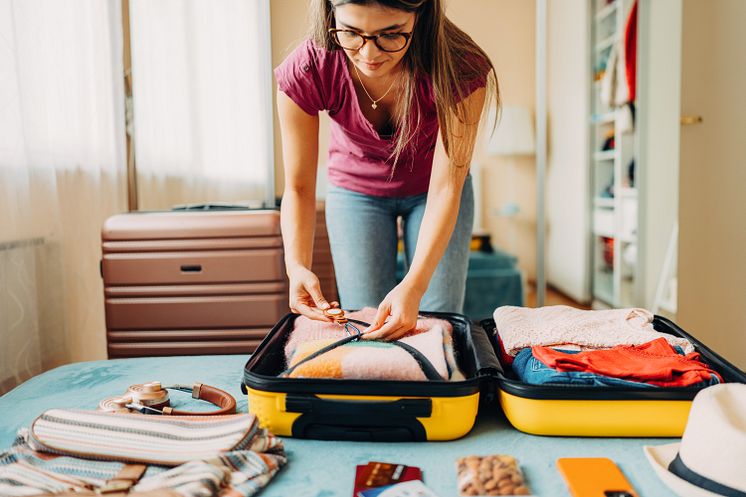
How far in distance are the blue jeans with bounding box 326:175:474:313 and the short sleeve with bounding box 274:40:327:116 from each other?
30 cm

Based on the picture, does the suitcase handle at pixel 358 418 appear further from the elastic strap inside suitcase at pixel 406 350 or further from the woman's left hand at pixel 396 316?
the woman's left hand at pixel 396 316

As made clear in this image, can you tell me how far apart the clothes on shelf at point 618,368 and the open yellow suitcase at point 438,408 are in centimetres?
2

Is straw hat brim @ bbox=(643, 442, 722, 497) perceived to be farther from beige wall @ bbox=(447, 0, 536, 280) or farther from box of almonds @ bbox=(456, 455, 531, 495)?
beige wall @ bbox=(447, 0, 536, 280)

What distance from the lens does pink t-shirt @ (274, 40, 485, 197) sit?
3.85 ft

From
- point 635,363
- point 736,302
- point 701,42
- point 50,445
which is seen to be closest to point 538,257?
point 736,302

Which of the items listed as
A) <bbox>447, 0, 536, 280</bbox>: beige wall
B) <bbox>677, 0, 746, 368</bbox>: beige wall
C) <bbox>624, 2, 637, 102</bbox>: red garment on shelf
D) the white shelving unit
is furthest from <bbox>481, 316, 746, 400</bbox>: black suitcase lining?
<bbox>624, 2, 637, 102</bbox>: red garment on shelf

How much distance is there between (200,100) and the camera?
271cm

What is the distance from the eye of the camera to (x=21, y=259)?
1.60 m

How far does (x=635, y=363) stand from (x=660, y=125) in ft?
8.12

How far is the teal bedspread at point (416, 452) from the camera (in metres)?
0.70

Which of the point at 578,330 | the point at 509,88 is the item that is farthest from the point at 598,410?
the point at 509,88

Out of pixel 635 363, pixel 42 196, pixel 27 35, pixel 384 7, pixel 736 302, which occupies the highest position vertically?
pixel 27 35

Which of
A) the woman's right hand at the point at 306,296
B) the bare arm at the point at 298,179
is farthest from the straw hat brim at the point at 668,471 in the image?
the bare arm at the point at 298,179

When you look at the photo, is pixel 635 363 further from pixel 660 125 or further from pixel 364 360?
pixel 660 125
